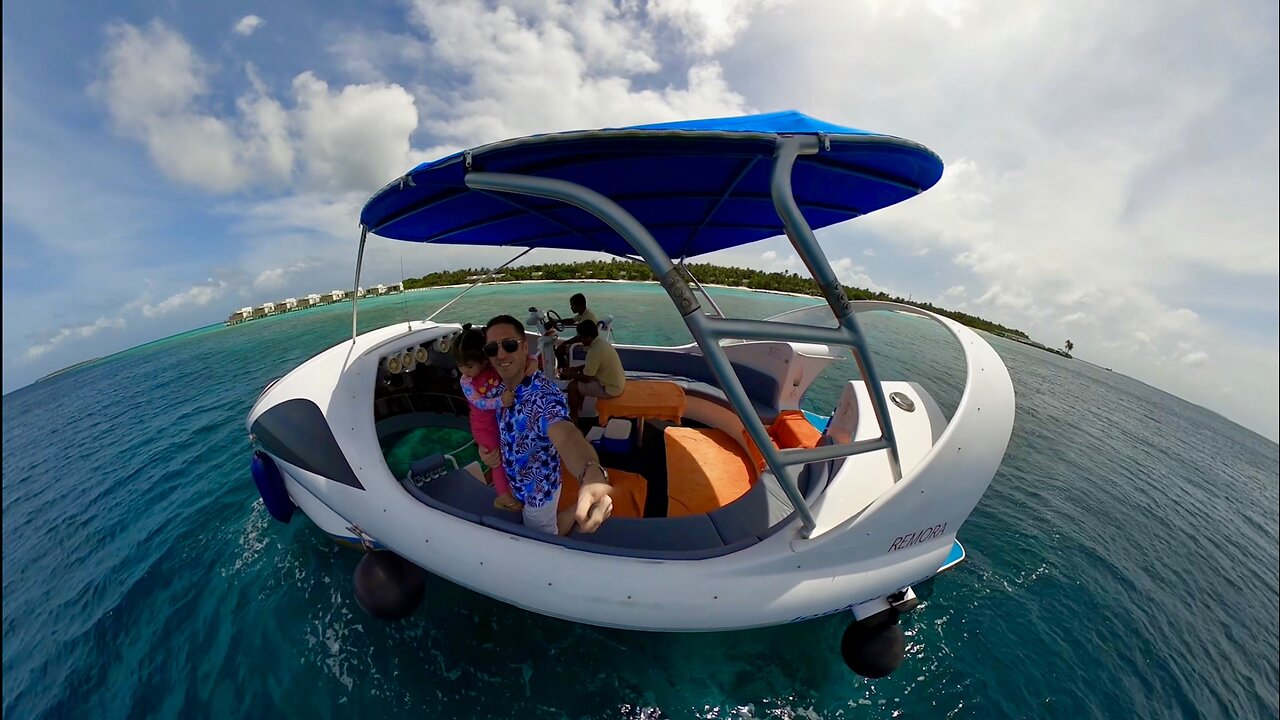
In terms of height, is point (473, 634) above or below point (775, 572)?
below

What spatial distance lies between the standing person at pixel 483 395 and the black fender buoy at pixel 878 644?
9.66ft

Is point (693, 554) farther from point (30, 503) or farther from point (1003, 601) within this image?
point (30, 503)

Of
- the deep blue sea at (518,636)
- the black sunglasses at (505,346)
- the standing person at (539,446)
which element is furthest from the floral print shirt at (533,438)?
the deep blue sea at (518,636)

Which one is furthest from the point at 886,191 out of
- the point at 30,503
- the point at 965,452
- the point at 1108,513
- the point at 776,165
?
the point at 30,503

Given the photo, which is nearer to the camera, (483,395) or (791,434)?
(483,395)

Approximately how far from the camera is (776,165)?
7.67 feet

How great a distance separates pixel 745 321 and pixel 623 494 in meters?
2.16

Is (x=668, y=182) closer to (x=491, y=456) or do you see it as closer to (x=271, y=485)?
(x=491, y=456)

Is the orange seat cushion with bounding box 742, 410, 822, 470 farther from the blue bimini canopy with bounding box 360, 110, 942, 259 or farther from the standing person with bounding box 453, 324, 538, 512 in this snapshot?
the standing person with bounding box 453, 324, 538, 512

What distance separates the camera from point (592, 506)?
7.09 feet

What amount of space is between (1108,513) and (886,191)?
8857 millimetres

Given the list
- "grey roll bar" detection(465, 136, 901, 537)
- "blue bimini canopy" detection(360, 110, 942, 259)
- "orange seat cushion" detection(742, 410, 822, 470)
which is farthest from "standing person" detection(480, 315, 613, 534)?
"orange seat cushion" detection(742, 410, 822, 470)

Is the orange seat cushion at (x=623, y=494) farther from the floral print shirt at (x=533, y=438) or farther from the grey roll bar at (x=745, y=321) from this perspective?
the grey roll bar at (x=745, y=321)

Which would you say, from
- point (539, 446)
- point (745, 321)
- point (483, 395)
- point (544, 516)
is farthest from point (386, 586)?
point (745, 321)
